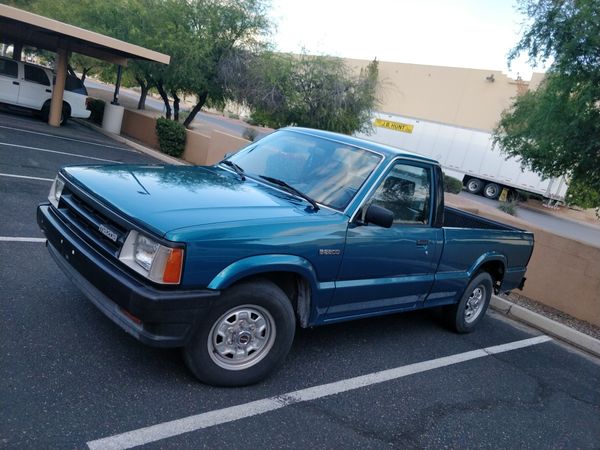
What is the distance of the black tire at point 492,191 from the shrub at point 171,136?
21820 mm

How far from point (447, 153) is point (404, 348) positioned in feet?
96.1

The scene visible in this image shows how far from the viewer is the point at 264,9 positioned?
19203 mm

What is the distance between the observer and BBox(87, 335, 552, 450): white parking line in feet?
9.71

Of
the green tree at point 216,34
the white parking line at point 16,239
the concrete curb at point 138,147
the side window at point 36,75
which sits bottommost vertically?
the concrete curb at point 138,147

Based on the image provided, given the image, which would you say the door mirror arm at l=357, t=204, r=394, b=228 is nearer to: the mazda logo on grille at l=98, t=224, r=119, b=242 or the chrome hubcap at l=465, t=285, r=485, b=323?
the mazda logo on grille at l=98, t=224, r=119, b=242

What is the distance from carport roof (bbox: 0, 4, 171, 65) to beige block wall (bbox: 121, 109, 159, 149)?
1.99m

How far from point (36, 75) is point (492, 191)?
25.8 m

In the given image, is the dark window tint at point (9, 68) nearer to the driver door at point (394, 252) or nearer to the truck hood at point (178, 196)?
the truck hood at point (178, 196)

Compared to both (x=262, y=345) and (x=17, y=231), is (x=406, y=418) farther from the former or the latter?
(x=17, y=231)

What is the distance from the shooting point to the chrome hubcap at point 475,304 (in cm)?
605

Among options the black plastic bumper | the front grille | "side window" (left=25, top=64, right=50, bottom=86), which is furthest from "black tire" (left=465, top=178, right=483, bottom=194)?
the black plastic bumper

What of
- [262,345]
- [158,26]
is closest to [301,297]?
[262,345]

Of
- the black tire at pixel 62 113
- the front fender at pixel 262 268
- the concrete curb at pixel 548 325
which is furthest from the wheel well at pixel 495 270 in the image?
the black tire at pixel 62 113

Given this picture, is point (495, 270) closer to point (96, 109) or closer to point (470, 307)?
point (470, 307)
